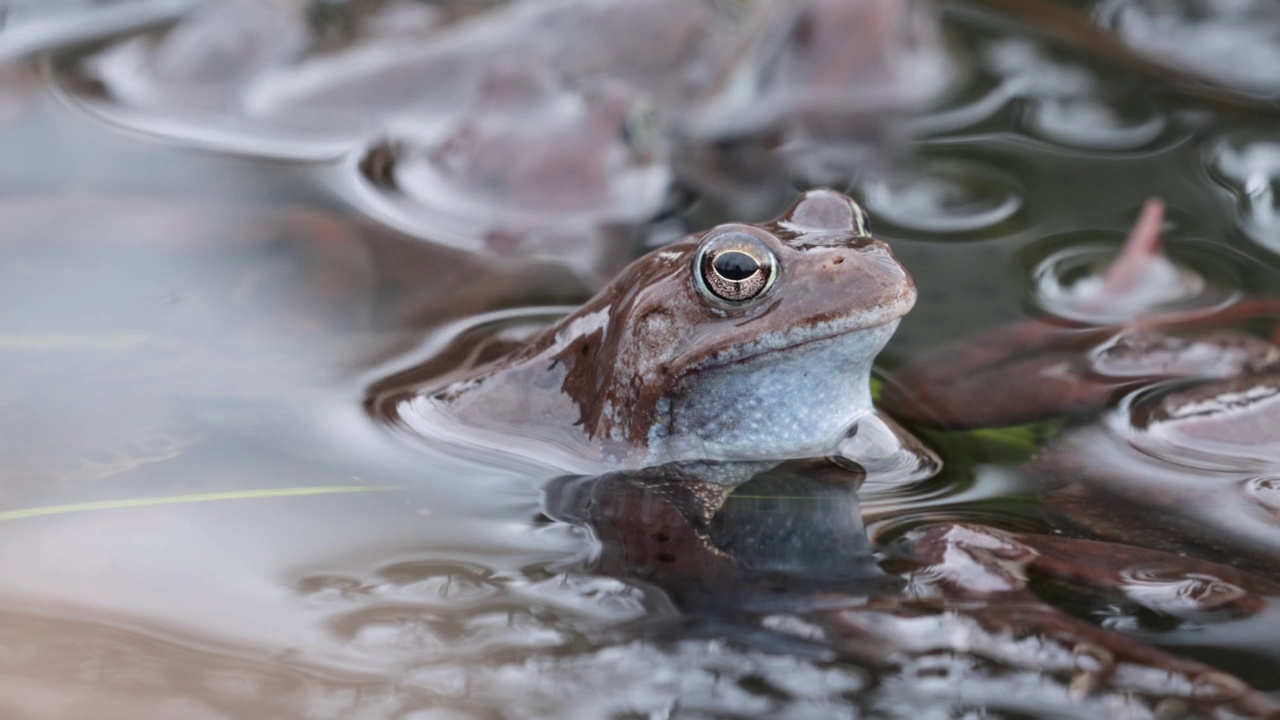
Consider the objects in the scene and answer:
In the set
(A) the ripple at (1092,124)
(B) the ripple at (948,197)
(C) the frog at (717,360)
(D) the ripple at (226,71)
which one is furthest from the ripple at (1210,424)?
(D) the ripple at (226,71)

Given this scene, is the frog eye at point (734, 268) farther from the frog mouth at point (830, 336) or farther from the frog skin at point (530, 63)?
the frog skin at point (530, 63)

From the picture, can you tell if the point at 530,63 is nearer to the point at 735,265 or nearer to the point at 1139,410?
the point at 735,265

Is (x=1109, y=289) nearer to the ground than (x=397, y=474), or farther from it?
farther from it

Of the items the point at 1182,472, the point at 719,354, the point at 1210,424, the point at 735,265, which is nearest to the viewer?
the point at 735,265

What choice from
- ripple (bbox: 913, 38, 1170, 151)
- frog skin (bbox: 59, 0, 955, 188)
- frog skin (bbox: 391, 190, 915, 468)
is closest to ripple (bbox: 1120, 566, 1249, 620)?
frog skin (bbox: 391, 190, 915, 468)

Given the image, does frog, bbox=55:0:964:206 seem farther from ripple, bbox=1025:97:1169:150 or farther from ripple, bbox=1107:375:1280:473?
ripple, bbox=1107:375:1280:473

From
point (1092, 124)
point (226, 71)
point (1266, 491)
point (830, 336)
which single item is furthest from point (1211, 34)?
point (226, 71)

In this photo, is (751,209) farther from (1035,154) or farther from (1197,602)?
(1197,602)

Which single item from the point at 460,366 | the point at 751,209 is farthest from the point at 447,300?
the point at 751,209
